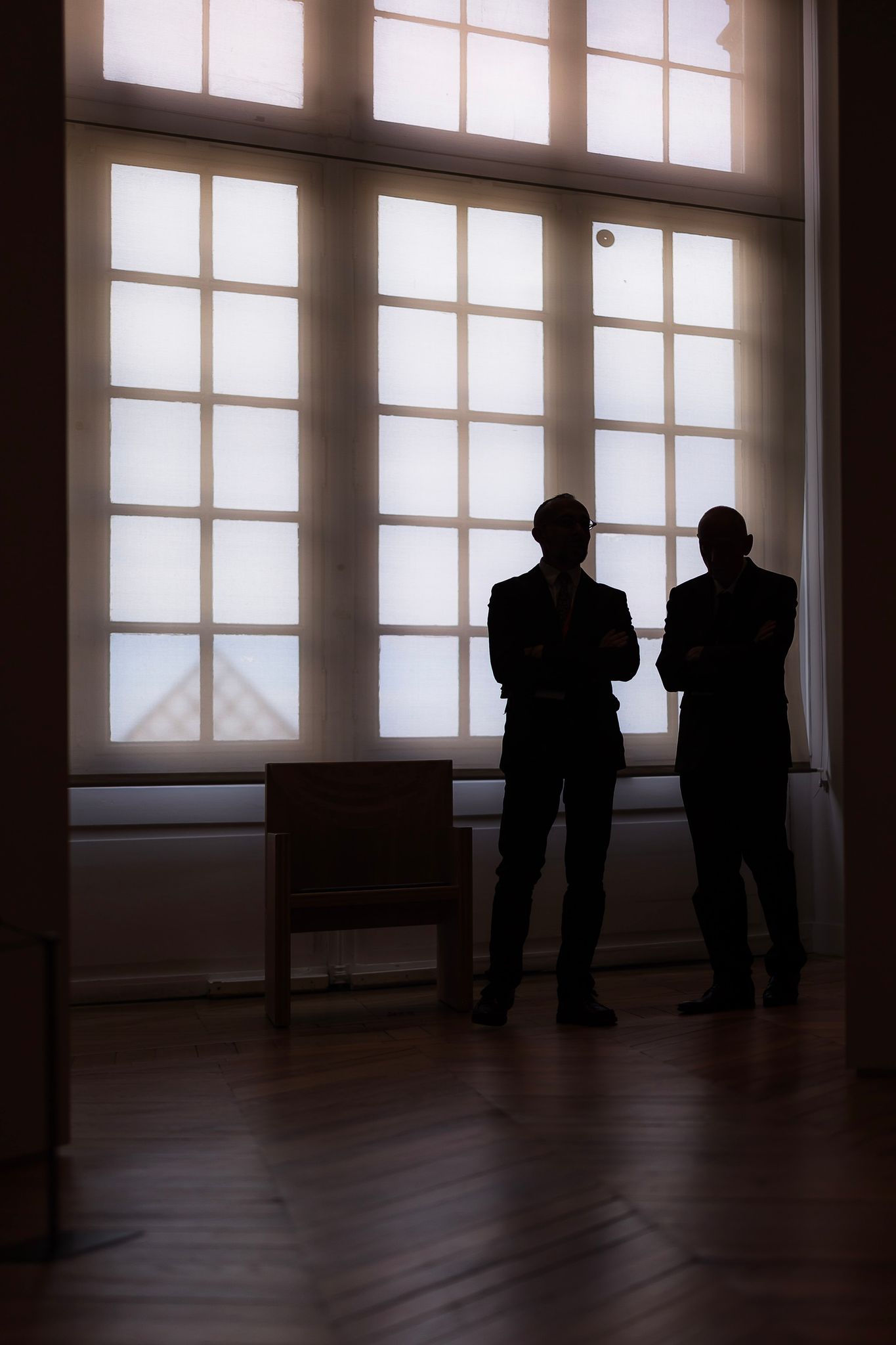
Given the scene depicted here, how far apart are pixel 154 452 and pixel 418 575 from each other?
3.81 feet

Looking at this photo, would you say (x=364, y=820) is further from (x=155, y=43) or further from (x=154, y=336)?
(x=155, y=43)

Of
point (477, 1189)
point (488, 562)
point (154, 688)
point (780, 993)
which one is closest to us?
point (477, 1189)

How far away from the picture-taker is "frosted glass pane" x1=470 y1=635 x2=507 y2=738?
519cm

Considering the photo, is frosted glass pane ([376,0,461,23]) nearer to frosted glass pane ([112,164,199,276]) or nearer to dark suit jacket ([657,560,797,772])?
frosted glass pane ([112,164,199,276])

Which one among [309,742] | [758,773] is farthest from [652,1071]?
[309,742]

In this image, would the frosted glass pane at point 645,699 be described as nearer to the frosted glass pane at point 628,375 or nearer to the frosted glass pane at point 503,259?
the frosted glass pane at point 628,375

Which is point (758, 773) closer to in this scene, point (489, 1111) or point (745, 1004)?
point (745, 1004)

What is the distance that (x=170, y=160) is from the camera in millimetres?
4848

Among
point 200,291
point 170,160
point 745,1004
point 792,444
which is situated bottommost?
point 745,1004

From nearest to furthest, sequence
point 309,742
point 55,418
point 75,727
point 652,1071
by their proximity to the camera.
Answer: point 55,418
point 652,1071
point 75,727
point 309,742

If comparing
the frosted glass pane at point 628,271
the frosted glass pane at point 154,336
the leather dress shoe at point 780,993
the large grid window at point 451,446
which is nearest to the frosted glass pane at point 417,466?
the large grid window at point 451,446

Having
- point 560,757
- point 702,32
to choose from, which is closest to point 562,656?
point 560,757

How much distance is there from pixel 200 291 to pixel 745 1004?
336 centimetres

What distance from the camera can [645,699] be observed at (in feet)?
17.9
